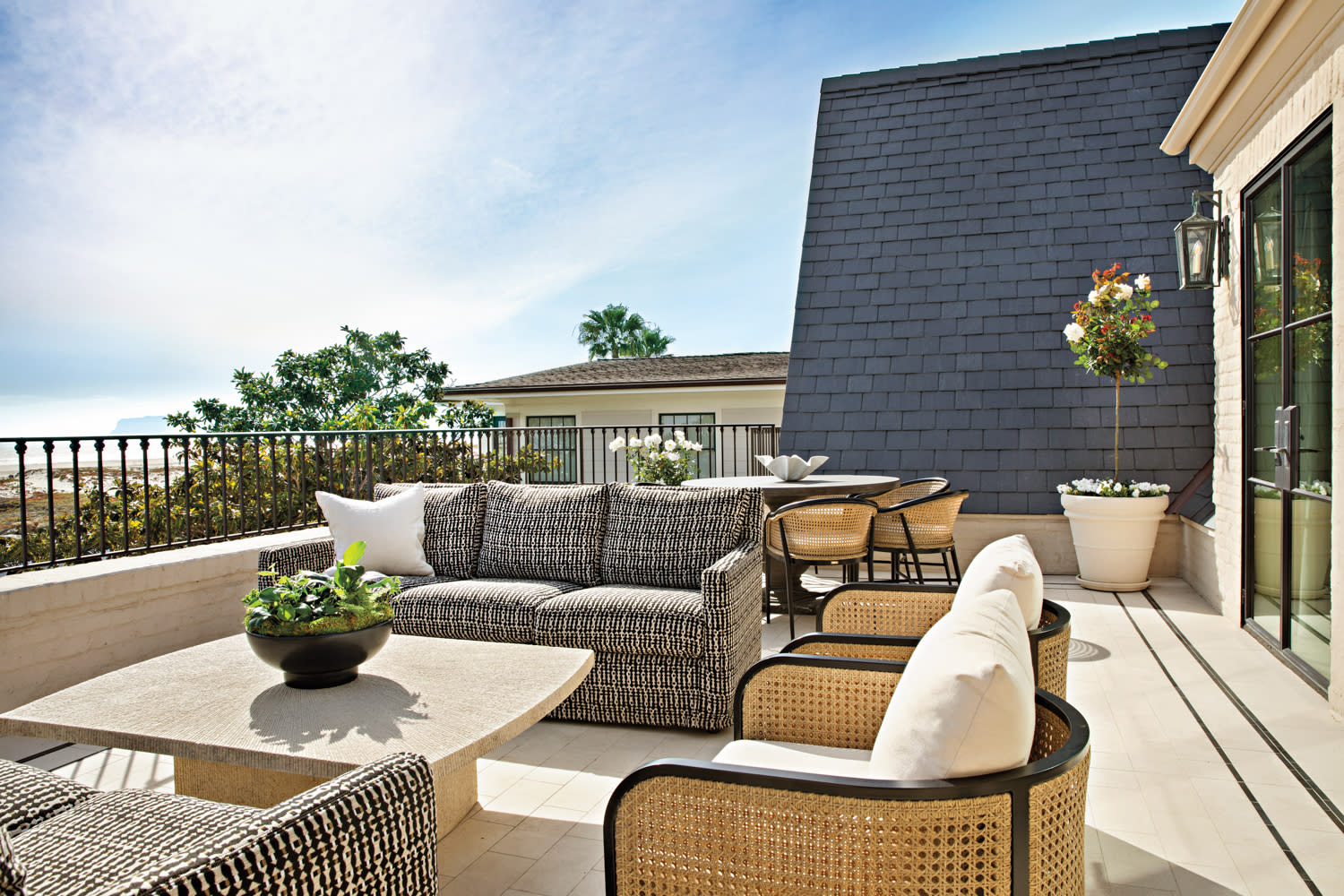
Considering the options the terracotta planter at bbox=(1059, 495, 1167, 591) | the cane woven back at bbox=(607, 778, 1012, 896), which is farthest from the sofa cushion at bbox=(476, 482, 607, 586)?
the terracotta planter at bbox=(1059, 495, 1167, 591)

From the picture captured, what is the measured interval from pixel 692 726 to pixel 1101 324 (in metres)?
4.26

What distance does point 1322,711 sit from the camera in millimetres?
2979

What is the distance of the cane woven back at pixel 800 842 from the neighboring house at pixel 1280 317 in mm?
2668

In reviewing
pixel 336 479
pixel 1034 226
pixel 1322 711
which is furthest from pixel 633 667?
pixel 1034 226

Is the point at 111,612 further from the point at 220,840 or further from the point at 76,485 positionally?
the point at 220,840

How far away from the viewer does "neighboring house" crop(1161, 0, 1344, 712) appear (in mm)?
3000

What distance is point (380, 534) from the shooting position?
385 centimetres

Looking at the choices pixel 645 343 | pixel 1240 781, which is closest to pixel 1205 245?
pixel 1240 781

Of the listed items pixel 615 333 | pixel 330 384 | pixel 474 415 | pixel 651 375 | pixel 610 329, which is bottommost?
pixel 474 415

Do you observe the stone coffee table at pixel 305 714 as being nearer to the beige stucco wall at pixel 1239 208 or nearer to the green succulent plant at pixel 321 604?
the green succulent plant at pixel 321 604

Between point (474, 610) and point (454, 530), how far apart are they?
772 mm

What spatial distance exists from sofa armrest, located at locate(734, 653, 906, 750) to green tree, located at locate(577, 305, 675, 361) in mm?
24206

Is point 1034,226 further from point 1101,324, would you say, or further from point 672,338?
point 672,338

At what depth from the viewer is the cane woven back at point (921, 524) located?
14.7 ft
